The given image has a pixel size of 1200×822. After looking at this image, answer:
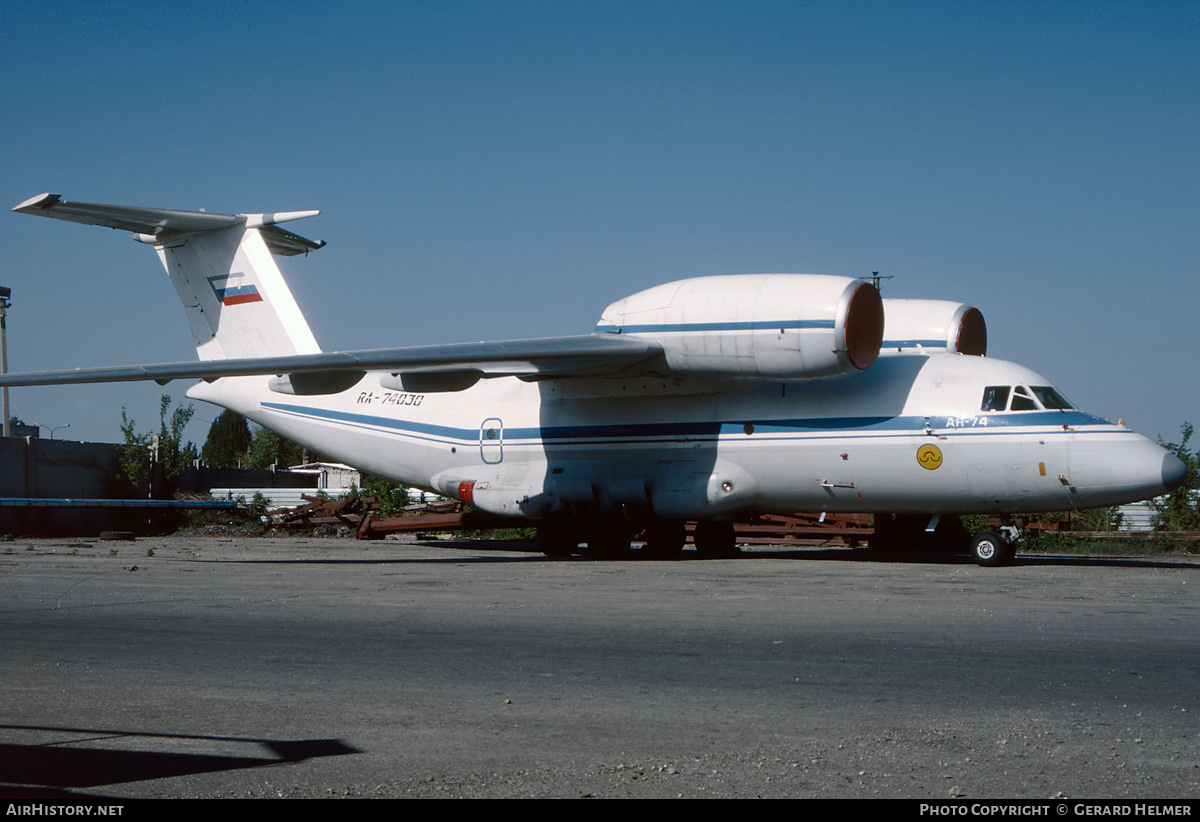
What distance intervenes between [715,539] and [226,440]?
83953 mm

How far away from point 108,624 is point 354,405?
1336cm

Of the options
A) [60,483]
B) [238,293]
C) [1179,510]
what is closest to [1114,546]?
[1179,510]

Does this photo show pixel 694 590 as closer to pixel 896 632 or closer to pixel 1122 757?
pixel 896 632

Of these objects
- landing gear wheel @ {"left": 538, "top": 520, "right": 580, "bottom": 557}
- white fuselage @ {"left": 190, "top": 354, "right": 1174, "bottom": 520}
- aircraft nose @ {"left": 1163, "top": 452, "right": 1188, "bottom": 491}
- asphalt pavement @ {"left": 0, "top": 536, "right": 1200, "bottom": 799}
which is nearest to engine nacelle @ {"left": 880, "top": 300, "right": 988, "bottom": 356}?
white fuselage @ {"left": 190, "top": 354, "right": 1174, "bottom": 520}

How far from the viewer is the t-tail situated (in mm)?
22781

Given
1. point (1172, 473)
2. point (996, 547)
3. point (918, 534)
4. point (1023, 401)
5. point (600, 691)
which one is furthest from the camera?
point (918, 534)

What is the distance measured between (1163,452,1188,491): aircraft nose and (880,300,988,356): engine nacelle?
4.58 metres

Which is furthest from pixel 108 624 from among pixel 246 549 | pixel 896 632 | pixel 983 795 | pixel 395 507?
pixel 395 507

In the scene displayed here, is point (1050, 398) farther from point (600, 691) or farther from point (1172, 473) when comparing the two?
point (600, 691)

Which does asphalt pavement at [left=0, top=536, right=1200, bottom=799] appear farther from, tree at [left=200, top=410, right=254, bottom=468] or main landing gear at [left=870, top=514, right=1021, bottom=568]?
tree at [left=200, top=410, right=254, bottom=468]

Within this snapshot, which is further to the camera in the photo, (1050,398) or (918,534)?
(918,534)

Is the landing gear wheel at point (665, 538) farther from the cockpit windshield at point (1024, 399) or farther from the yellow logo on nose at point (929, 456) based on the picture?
the cockpit windshield at point (1024, 399)

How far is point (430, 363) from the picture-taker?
1762 cm

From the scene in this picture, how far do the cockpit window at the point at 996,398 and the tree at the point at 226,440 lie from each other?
284 ft
